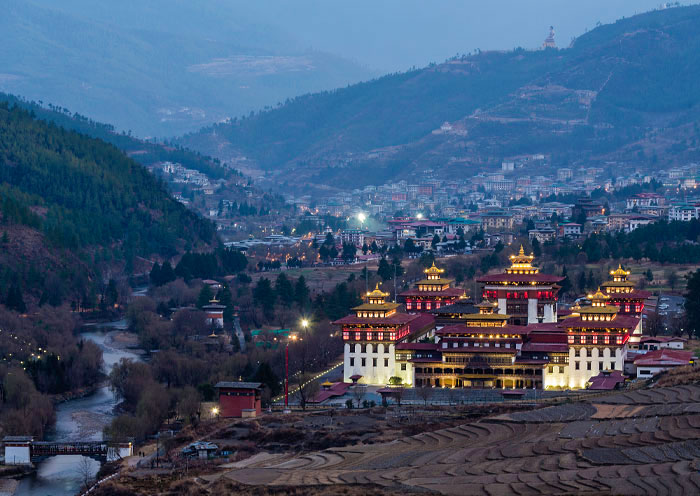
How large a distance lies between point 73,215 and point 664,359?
4172 inches

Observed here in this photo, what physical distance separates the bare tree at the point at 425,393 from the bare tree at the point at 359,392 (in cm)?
330

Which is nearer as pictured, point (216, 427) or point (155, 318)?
point (216, 427)

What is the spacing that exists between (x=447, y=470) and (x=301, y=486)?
6302 millimetres

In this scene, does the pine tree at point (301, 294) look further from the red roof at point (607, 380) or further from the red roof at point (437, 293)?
the red roof at point (607, 380)

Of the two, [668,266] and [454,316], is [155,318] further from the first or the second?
[668,266]

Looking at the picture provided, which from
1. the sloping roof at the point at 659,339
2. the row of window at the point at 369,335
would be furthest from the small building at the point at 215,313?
the sloping roof at the point at 659,339

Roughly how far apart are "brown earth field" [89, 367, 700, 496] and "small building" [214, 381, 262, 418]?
172 cm

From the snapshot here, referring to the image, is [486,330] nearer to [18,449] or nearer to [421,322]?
[421,322]

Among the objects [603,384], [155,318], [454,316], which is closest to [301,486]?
[603,384]

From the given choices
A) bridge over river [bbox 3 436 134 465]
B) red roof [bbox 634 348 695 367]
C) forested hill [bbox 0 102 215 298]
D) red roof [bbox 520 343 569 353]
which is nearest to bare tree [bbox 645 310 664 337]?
red roof [bbox 634 348 695 367]

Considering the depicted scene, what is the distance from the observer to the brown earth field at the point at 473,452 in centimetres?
5528

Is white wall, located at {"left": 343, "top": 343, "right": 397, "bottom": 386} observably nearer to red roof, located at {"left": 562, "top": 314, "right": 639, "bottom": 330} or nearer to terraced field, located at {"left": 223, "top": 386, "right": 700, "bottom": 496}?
red roof, located at {"left": 562, "top": 314, "right": 639, "bottom": 330}

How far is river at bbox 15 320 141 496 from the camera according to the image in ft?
227

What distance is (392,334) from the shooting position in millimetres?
86688
